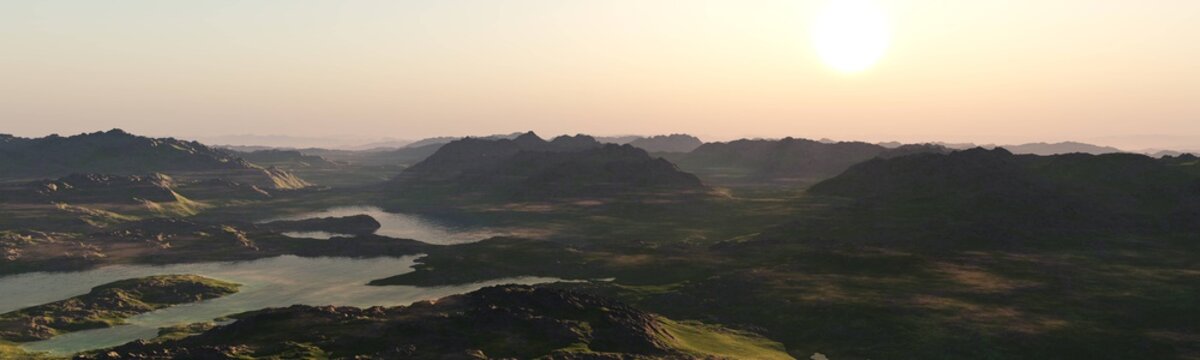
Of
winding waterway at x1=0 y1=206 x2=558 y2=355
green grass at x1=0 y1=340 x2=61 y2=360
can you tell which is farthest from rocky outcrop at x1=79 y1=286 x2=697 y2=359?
winding waterway at x1=0 y1=206 x2=558 y2=355

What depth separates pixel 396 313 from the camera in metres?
97.8

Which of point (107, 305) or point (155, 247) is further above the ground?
point (155, 247)

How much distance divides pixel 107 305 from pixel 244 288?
24751mm

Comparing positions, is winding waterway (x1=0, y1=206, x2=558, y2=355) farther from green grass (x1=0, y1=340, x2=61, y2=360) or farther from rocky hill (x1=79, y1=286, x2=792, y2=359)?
rocky hill (x1=79, y1=286, x2=792, y2=359)

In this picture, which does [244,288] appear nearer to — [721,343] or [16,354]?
[16,354]

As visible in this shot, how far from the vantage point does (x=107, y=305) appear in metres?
118

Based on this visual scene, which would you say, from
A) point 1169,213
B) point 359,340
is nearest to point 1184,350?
point 359,340

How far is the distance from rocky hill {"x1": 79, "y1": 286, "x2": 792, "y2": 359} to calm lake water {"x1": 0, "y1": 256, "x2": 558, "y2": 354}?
19750 mm

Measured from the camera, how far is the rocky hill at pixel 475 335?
78375mm

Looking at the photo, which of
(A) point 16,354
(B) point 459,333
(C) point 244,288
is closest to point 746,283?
(B) point 459,333

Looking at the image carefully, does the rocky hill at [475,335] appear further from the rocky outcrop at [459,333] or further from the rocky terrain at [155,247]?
the rocky terrain at [155,247]

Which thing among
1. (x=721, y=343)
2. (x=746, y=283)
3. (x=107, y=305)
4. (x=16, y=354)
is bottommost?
(x=16, y=354)

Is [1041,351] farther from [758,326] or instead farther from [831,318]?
[758,326]

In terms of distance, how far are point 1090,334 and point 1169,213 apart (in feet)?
353
